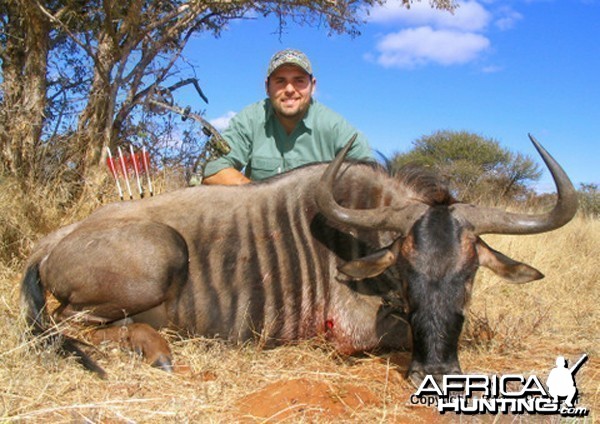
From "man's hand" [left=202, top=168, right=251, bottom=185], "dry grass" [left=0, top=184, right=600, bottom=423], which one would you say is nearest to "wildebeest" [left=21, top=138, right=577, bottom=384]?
"dry grass" [left=0, top=184, right=600, bottom=423]

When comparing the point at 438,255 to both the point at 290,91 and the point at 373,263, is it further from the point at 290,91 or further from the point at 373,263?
the point at 290,91

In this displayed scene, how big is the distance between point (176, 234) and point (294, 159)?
1.54 m

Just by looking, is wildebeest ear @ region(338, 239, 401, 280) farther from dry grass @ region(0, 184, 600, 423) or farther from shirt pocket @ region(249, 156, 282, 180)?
shirt pocket @ region(249, 156, 282, 180)

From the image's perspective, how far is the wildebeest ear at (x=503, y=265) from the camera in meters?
2.89

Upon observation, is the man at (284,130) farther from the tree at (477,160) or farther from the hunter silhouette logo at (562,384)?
the tree at (477,160)

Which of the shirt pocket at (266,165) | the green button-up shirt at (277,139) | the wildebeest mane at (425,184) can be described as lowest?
the wildebeest mane at (425,184)

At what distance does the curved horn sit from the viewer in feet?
9.14

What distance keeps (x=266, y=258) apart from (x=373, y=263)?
28.6 inches

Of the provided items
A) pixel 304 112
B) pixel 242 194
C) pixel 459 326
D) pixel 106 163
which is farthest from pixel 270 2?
pixel 459 326

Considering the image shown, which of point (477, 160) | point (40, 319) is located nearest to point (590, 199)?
point (477, 160)

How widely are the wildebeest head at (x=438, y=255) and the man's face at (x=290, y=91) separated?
5.38ft

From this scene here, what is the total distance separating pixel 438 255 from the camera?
2.66m

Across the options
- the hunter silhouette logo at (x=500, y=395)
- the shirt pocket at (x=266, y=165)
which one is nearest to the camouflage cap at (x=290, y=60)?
the shirt pocket at (x=266, y=165)

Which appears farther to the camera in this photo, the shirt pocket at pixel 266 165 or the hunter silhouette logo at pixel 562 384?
the shirt pocket at pixel 266 165
